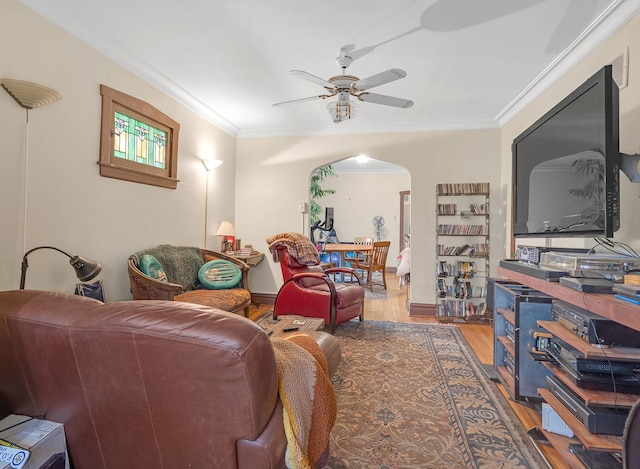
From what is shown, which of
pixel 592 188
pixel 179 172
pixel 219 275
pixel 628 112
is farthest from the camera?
pixel 179 172

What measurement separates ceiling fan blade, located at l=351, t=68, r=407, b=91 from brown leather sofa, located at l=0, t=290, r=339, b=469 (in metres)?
2.15

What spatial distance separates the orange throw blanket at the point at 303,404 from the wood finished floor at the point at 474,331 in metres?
1.31

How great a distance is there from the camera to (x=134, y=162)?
126 inches

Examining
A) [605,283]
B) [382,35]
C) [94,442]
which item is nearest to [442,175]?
[382,35]

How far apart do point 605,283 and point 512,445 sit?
3.34 ft

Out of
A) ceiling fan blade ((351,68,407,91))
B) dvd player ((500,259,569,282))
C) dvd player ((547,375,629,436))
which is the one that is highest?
ceiling fan blade ((351,68,407,91))

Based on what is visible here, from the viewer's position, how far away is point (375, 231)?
895cm

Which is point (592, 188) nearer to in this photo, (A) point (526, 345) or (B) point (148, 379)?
(A) point (526, 345)

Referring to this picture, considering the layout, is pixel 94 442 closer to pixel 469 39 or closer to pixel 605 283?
pixel 605 283

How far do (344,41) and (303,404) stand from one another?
2.68m

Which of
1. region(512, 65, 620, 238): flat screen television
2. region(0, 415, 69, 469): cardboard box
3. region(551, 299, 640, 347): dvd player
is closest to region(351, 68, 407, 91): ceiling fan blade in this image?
region(512, 65, 620, 238): flat screen television

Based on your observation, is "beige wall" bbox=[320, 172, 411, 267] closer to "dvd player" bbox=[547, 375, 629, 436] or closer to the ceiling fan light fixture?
the ceiling fan light fixture

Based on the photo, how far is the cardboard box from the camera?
0.95 meters

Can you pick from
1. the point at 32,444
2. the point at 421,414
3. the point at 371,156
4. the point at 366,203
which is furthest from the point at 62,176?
Result: the point at 366,203
